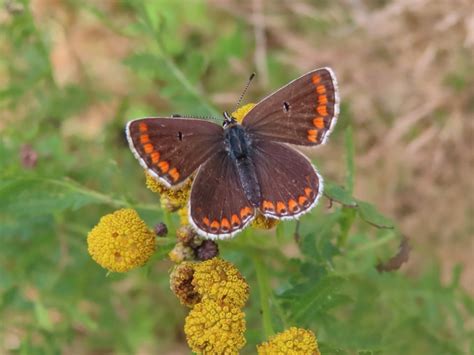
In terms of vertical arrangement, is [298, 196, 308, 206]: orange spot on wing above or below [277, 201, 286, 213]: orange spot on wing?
above

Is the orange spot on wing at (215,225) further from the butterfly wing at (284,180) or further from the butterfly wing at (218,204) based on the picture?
the butterfly wing at (284,180)

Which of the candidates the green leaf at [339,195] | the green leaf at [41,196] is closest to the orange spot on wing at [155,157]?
the green leaf at [41,196]

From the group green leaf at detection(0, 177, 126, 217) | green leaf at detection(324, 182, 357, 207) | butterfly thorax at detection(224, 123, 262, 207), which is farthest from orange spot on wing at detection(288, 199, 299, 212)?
green leaf at detection(0, 177, 126, 217)

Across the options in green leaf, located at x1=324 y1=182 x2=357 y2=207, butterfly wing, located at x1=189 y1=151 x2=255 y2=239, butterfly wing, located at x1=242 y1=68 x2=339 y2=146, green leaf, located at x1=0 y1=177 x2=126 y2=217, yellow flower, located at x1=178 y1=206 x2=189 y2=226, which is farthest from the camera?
green leaf, located at x1=0 y1=177 x2=126 y2=217

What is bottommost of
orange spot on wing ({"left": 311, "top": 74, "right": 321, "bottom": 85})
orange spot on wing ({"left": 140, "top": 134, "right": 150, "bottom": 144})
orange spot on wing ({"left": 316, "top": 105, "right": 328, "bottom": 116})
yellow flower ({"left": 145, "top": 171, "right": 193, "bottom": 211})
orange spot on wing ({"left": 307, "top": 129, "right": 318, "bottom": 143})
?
yellow flower ({"left": 145, "top": 171, "right": 193, "bottom": 211})

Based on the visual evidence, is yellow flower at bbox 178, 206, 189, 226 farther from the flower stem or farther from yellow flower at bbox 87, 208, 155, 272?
the flower stem

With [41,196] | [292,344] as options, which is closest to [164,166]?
[292,344]

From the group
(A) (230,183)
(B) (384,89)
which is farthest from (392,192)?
(A) (230,183)

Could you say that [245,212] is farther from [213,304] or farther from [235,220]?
[213,304]
